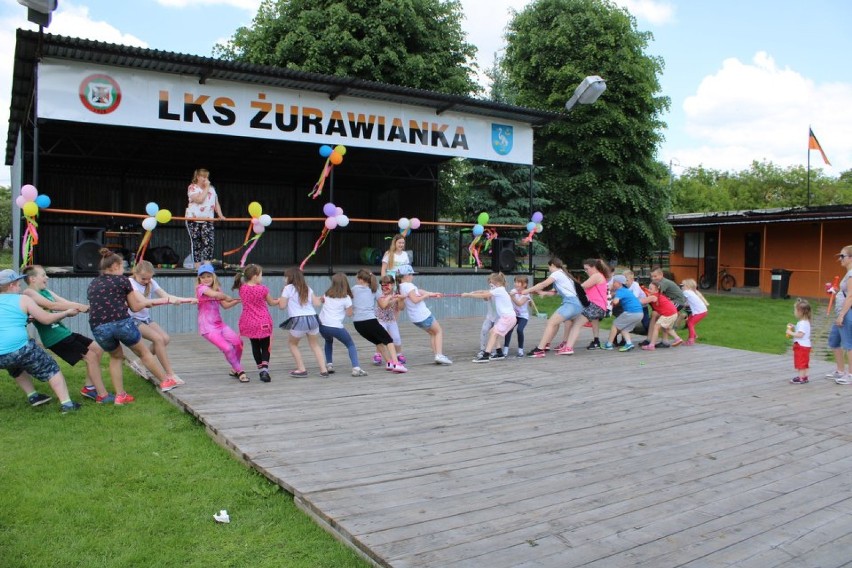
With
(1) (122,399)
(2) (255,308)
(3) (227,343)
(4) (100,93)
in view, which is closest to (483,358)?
(2) (255,308)

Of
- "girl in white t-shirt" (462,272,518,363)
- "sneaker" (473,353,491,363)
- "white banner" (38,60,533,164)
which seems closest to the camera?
"girl in white t-shirt" (462,272,518,363)

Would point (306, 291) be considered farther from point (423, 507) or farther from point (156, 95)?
point (156, 95)

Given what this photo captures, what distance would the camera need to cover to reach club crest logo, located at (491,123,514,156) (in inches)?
598

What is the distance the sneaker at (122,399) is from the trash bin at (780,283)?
2171cm

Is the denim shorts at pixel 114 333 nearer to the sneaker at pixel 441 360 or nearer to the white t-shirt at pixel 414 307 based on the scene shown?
the white t-shirt at pixel 414 307

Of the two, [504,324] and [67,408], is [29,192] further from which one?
[504,324]

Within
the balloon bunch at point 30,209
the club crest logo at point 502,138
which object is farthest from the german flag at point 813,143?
the balloon bunch at point 30,209

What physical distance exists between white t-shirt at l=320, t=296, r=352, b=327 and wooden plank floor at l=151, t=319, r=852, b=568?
665 mm

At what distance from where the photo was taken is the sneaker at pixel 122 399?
6.38 m

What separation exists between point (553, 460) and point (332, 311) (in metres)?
3.60

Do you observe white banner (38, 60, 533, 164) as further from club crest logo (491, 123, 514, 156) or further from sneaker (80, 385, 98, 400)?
sneaker (80, 385, 98, 400)

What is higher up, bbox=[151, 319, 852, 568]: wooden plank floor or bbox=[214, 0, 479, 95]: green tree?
bbox=[214, 0, 479, 95]: green tree

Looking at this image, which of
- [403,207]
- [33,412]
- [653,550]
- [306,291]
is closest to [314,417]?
[306,291]

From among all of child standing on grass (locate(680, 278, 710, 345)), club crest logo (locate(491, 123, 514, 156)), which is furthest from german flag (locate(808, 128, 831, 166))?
child standing on grass (locate(680, 278, 710, 345))
